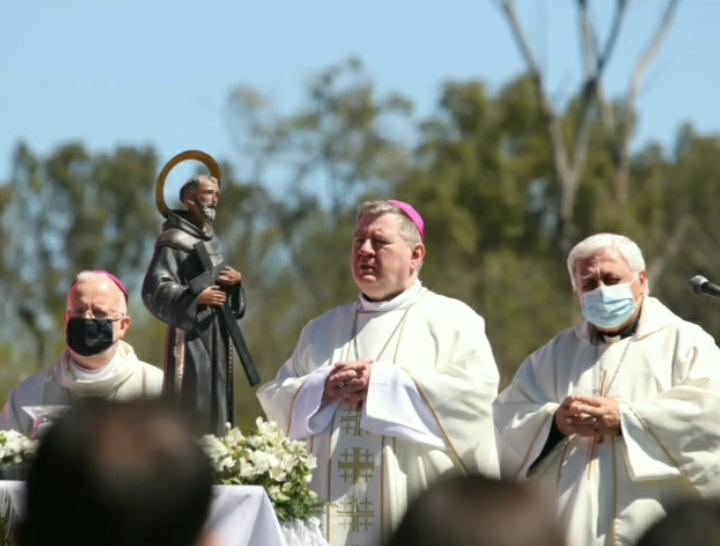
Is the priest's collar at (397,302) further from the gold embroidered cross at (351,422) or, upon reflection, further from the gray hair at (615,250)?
the gray hair at (615,250)

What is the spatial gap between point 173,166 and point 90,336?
98cm

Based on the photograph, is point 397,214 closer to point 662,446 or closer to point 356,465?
point 356,465

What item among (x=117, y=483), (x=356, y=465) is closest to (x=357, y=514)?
(x=356, y=465)

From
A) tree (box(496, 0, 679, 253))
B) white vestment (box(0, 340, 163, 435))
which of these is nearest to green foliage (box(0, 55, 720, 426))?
tree (box(496, 0, 679, 253))

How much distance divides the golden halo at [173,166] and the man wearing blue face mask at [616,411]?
1993 mm

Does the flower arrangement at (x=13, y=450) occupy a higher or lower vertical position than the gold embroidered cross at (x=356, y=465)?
higher

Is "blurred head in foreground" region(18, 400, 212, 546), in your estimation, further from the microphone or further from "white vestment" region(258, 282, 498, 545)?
"white vestment" region(258, 282, 498, 545)

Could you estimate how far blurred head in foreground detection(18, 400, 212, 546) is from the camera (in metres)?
2.69

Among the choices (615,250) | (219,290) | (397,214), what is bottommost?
(219,290)

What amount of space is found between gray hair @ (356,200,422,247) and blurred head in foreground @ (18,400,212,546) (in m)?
5.96

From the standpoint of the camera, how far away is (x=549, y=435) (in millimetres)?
8266

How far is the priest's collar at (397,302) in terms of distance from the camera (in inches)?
347

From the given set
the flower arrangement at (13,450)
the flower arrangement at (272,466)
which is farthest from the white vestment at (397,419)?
the flower arrangement at (13,450)

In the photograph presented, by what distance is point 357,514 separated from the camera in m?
8.45
